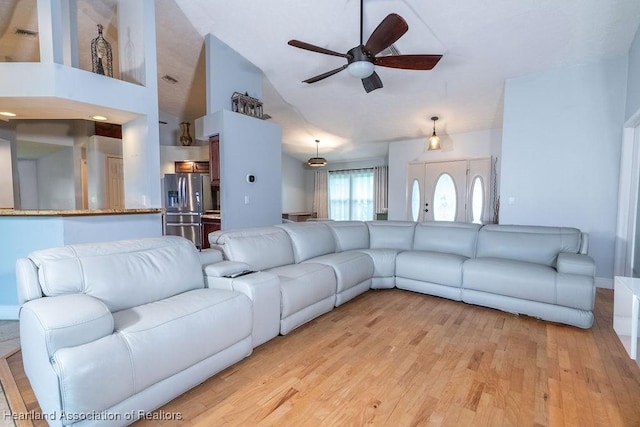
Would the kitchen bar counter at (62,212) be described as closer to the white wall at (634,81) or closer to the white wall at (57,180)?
the white wall at (57,180)

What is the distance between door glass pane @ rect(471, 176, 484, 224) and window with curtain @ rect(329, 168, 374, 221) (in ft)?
9.45

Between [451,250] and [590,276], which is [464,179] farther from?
[590,276]

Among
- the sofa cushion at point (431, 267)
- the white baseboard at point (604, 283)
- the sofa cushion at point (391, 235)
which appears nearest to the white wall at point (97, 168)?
the sofa cushion at point (391, 235)

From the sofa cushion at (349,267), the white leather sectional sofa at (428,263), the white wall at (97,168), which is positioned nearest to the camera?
the white leather sectional sofa at (428,263)

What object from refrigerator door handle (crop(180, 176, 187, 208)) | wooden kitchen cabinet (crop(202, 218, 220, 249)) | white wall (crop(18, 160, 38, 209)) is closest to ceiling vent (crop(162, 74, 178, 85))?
refrigerator door handle (crop(180, 176, 187, 208))

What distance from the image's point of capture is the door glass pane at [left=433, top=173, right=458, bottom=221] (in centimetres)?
604

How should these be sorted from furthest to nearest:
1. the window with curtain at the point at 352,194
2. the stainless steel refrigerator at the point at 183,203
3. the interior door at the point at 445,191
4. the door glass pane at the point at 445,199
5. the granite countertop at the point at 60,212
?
the window with curtain at the point at 352,194
the door glass pane at the point at 445,199
the interior door at the point at 445,191
the stainless steel refrigerator at the point at 183,203
the granite countertop at the point at 60,212

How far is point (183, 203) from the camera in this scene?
527cm

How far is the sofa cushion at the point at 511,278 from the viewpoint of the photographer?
8.26 ft

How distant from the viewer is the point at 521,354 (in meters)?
2.04

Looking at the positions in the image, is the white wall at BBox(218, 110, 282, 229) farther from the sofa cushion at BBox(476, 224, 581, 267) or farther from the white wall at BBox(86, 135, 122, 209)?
the white wall at BBox(86, 135, 122, 209)

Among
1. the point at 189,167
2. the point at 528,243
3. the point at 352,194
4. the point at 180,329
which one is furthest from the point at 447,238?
the point at 189,167

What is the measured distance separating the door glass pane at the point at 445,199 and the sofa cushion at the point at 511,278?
324cm

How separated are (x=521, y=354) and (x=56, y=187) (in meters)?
8.38
